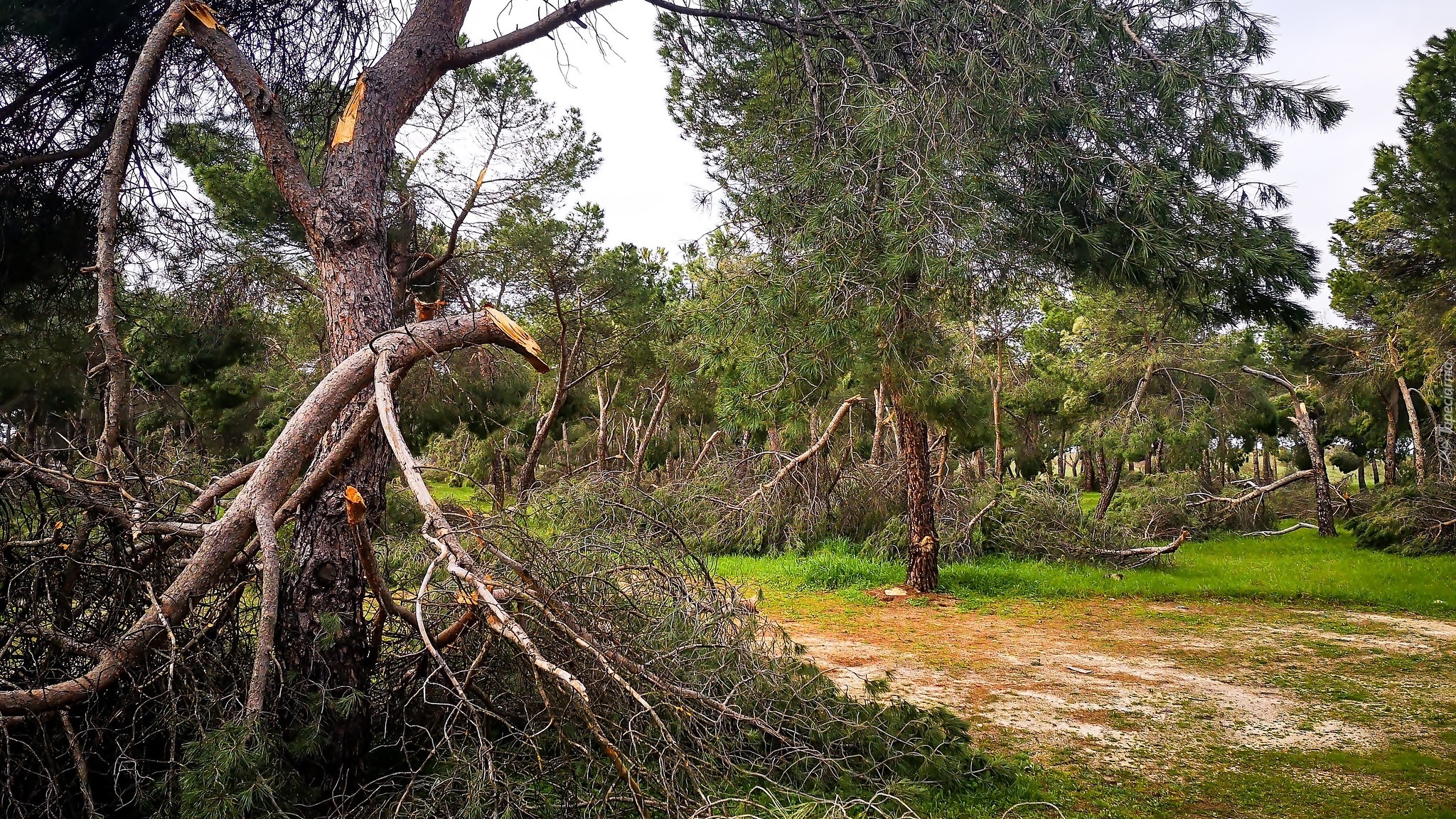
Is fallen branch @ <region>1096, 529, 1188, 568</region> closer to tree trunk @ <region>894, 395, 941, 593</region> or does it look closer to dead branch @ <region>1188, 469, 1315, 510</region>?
tree trunk @ <region>894, 395, 941, 593</region>

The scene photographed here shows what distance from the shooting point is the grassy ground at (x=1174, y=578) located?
10977 millimetres

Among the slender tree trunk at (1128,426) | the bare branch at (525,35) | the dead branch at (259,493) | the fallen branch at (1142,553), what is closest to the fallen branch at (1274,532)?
the slender tree trunk at (1128,426)

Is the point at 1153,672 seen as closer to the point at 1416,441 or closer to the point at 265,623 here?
the point at 265,623

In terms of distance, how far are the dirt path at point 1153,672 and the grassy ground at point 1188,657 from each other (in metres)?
0.03

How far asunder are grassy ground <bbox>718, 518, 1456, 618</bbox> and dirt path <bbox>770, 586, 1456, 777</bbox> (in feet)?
2.50

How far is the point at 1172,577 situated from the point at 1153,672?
19.2 ft

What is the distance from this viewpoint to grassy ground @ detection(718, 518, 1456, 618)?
1098 cm

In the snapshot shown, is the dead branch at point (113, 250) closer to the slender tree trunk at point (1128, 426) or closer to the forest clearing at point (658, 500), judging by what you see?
the forest clearing at point (658, 500)

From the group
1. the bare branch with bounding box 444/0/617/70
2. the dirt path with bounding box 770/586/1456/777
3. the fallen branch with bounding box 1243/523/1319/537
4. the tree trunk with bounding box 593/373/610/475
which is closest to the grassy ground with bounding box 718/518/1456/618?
the dirt path with bounding box 770/586/1456/777

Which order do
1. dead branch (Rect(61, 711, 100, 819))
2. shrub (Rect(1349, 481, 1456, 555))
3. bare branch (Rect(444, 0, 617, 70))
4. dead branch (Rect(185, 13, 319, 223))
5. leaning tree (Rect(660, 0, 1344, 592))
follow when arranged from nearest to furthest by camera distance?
dead branch (Rect(61, 711, 100, 819)) < dead branch (Rect(185, 13, 319, 223)) < bare branch (Rect(444, 0, 617, 70)) < leaning tree (Rect(660, 0, 1344, 592)) < shrub (Rect(1349, 481, 1456, 555))

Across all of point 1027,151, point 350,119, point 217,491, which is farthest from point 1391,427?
point 217,491

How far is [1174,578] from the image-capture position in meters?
12.3

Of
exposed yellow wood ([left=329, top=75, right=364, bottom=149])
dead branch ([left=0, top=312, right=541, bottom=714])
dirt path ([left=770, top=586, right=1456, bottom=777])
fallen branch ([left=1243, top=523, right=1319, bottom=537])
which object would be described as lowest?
dirt path ([left=770, top=586, right=1456, bottom=777])

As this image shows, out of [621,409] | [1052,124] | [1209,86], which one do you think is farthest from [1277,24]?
[621,409]
